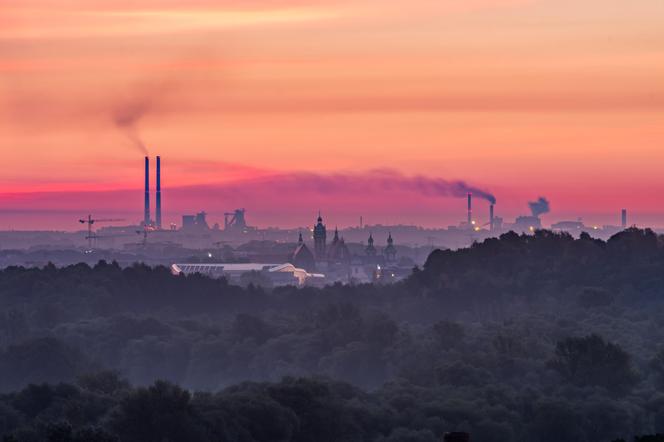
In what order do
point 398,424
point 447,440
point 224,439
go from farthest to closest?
point 398,424
point 224,439
point 447,440

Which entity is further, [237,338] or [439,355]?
[237,338]

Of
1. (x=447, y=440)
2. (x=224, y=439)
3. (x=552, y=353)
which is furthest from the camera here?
(x=552, y=353)

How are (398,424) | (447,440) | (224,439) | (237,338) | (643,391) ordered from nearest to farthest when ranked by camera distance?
(447,440) → (224,439) → (398,424) → (643,391) → (237,338)

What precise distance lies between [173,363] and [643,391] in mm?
54104

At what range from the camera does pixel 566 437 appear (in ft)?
369

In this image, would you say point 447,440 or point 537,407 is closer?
point 447,440

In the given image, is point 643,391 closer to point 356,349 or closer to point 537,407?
point 537,407

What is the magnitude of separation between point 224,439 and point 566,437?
62.4 ft

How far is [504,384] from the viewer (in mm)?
131500

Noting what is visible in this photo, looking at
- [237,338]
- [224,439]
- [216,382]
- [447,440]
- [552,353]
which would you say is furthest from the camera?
[237,338]

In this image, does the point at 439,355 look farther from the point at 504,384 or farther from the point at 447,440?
the point at 447,440

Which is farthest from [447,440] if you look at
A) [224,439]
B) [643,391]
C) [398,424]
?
[643,391]

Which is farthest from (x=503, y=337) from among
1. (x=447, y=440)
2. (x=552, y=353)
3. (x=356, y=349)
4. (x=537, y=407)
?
(x=447, y=440)

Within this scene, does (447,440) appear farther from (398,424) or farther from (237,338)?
(237,338)
